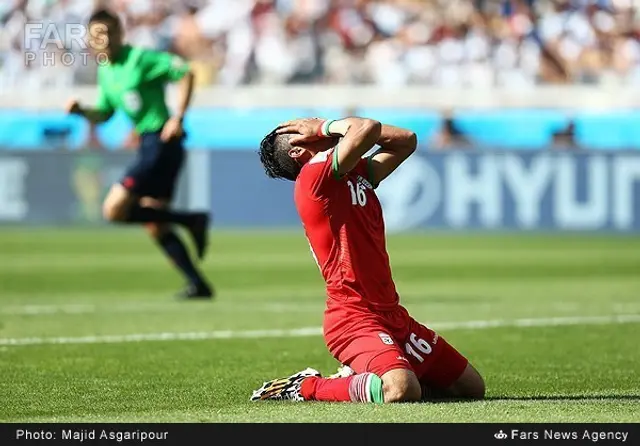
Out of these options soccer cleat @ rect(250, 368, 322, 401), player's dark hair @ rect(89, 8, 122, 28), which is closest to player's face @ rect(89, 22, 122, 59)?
player's dark hair @ rect(89, 8, 122, 28)

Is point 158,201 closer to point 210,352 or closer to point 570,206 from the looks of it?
point 210,352

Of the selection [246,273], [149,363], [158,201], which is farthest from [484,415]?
[246,273]

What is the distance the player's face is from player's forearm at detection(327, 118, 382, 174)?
Answer: 22.3 feet

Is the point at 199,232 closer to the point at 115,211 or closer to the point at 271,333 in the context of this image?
the point at 115,211

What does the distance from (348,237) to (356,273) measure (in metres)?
0.20

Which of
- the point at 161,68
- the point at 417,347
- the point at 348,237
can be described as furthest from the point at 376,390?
the point at 161,68

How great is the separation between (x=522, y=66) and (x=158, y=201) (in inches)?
→ 653

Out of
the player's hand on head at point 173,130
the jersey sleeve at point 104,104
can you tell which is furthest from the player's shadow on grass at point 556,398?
the jersey sleeve at point 104,104

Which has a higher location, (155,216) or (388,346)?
(388,346)

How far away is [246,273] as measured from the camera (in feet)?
58.4

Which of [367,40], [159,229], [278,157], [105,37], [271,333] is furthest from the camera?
[367,40]

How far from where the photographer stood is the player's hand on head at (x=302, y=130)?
7207 mm

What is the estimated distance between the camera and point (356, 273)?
24.3 feet
